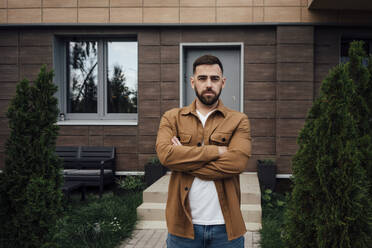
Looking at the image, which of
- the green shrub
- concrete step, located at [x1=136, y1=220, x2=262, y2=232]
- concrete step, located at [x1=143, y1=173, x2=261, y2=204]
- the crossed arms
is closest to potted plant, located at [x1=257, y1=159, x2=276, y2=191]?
concrete step, located at [x1=143, y1=173, x2=261, y2=204]

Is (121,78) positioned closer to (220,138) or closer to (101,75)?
(101,75)

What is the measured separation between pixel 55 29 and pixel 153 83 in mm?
2685

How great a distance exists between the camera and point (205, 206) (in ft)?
8.20

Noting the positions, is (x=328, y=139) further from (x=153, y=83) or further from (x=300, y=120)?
(x=153, y=83)

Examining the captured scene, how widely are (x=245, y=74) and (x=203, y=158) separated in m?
5.89

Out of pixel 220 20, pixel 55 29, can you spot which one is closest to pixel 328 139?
pixel 220 20

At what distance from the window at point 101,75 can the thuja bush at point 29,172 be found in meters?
5.26

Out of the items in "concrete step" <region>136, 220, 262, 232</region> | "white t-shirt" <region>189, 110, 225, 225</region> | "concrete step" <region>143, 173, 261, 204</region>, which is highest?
"white t-shirt" <region>189, 110, 225, 225</region>

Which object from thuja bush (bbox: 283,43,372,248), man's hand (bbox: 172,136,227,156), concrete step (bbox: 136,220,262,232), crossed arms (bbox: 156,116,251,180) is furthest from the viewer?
concrete step (bbox: 136,220,262,232)

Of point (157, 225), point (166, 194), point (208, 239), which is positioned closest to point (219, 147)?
point (208, 239)

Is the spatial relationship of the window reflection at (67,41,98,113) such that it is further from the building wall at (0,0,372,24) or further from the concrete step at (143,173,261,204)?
the concrete step at (143,173,261,204)

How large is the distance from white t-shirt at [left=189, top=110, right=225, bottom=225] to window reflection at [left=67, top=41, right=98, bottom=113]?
684cm

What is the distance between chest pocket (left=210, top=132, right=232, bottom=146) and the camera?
8.94 feet

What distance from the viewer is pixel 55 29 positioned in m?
8.44
